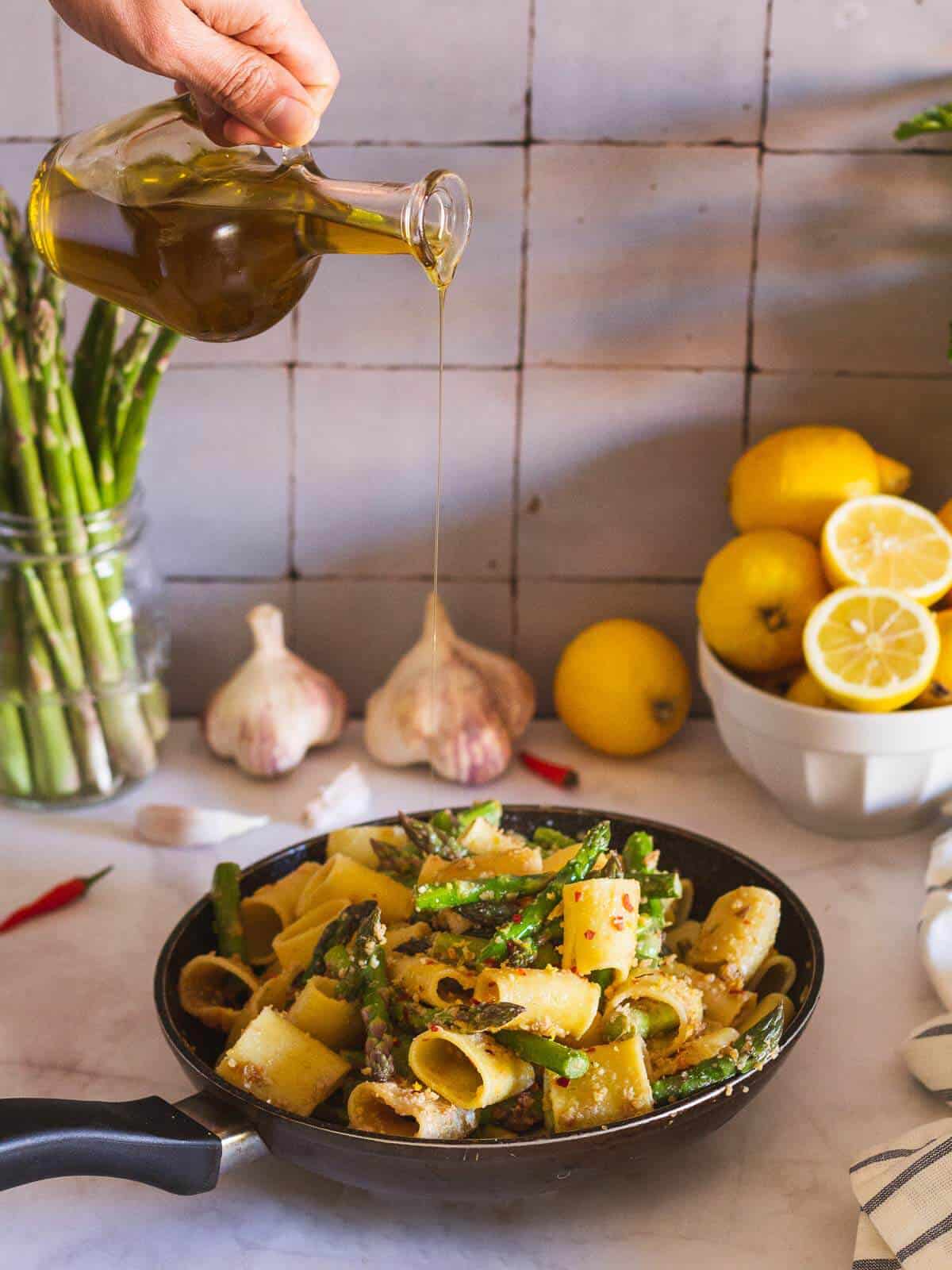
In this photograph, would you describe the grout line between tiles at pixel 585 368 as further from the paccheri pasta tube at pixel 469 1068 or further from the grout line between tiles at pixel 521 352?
the paccheri pasta tube at pixel 469 1068

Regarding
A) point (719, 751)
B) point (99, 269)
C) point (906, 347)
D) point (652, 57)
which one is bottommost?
point (719, 751)

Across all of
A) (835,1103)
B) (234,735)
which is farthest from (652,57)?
(835,1103)

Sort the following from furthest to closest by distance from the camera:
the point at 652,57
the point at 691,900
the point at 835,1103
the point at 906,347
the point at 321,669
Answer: the point at 321,669
the point at 906,347
the point at 652,57
the point at 691,900
the point at 835,1103

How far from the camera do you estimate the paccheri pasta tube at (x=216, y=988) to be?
3.43ft

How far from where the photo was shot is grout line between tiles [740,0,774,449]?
141cm

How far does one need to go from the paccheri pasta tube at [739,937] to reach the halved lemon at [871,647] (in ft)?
0.86

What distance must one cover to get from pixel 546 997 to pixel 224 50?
0.68 metres

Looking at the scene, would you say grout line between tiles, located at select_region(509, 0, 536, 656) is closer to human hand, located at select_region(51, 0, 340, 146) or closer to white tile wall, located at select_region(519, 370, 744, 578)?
white tile wall, located at select_region(519, 370, 744, 578)

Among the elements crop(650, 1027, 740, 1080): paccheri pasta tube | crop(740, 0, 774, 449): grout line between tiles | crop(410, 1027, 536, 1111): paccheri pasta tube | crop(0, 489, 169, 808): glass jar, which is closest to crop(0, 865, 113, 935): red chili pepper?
crop(0, 489, 169, 808): glass jar

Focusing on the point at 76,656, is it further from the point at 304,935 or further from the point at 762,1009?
the point at 762,1009

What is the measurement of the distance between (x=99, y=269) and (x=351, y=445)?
0.59 meters

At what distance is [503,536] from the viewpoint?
1.59 meters

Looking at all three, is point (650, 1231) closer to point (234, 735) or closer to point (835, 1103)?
point (835, 1103)

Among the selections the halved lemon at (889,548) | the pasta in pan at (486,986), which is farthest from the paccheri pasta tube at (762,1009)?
the halved lemon at (889,548)
